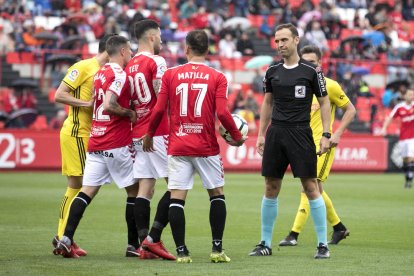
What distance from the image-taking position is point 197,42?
10094 mm

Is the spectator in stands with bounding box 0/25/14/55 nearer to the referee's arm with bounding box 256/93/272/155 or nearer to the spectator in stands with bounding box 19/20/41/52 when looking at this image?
the spectator in stands with bounding box 19/20/41/52

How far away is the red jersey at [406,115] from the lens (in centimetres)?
2502

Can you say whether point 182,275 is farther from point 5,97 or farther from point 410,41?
point 410,41

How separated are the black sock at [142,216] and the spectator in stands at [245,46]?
2345 centimetres

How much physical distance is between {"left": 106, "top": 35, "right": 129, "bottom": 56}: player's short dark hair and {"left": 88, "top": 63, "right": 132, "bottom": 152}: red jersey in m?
0.15

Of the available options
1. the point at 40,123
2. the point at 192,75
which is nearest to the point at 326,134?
the point at 192,75

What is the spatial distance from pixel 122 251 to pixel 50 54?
20214 mm

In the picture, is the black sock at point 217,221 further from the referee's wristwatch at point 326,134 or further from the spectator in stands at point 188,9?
the spectator in stands at point 188,9

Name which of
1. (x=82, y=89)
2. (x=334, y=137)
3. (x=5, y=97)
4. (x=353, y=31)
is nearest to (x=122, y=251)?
(x=82, y=89)

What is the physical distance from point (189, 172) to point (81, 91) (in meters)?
1.88

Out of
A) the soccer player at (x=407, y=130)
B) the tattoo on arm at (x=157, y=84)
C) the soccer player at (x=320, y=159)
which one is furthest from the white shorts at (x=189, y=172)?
the soccer player at (x=407, y=130)

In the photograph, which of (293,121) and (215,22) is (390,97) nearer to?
(215,22)

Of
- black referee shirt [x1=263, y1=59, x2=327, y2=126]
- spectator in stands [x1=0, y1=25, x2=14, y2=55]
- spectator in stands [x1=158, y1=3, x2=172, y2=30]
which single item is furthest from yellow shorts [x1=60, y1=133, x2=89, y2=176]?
spectator in stands [x1=158, y1=3, x2=172, y2=30]

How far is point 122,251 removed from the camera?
1128 cm
